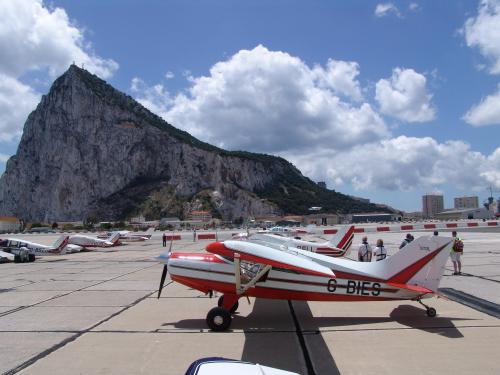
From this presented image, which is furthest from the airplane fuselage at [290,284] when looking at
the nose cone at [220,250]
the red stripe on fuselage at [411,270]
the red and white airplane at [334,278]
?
the nose cone at [220,250]

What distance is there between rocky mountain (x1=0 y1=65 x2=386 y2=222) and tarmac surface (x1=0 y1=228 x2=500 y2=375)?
17207 centimetres

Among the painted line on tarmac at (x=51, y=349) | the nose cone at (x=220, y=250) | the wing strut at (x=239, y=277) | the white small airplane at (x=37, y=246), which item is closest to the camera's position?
the painted line on tarmac at (x=51, y=349)

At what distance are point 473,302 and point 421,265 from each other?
2.82 metres

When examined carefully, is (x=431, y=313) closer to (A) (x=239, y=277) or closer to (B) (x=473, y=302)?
(B) (x=473, y=302)

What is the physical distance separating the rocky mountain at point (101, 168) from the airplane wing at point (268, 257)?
175 metres

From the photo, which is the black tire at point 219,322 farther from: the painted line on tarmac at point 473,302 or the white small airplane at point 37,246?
the white small airplane at point 37,246

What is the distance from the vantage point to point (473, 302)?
11055 mm

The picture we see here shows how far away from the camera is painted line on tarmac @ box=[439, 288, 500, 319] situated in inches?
395

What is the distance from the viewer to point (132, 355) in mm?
7160

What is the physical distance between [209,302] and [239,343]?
4.21m

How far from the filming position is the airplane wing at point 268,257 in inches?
333

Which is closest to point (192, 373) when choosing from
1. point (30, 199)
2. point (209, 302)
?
point (209, 302)

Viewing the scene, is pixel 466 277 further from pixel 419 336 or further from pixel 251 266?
pixel 251 266

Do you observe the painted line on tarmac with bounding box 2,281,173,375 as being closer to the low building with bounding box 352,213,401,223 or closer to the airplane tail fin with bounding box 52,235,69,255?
the airplane tail fin with bounding box 52,235,69,255
